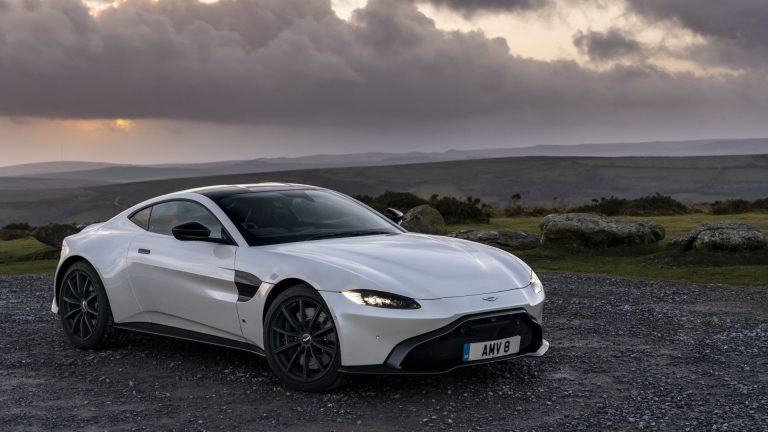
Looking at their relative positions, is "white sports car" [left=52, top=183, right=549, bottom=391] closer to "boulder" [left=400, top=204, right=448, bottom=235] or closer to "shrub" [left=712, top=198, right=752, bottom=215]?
"boulder" [left=400, top=204, right=448, bottom=235]

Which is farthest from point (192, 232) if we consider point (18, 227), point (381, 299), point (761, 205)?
point (18, 227)

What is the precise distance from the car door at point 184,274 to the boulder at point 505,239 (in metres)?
11.3

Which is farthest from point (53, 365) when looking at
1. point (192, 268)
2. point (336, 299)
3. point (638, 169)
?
point (638, 169)

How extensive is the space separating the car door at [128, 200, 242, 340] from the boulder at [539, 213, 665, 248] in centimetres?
1145

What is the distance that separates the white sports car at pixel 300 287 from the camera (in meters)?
6.38

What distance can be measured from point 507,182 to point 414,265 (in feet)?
329

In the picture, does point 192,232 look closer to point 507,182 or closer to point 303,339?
point 303,339

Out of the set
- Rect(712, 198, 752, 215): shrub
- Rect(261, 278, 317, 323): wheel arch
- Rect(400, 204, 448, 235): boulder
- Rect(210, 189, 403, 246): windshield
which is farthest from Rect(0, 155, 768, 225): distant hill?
Rect(261, 278, 317, 323): wheel arch

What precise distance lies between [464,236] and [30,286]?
9.05 m

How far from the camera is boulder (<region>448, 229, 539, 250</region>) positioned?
19.0 m

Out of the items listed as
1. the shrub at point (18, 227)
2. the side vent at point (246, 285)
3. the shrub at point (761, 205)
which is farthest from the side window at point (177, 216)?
the shrub at point (761, 205)

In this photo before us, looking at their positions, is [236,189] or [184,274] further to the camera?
[236,189]

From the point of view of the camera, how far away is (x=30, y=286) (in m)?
15.5

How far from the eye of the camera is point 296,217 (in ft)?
25.7
